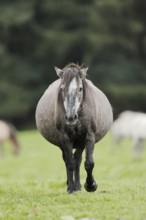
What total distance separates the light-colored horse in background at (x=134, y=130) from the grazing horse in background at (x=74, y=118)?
1441 cm

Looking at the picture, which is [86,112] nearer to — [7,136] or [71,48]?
[7,136]

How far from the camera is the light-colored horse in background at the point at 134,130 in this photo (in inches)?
1005

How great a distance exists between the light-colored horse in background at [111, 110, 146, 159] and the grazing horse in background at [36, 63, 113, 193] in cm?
1441

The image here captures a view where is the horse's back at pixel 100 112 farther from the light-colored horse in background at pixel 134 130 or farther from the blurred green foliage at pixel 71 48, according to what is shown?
the blurred green foliage at pixel 71 48

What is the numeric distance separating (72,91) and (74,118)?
383 mm

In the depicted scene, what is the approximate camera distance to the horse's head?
9.51 m

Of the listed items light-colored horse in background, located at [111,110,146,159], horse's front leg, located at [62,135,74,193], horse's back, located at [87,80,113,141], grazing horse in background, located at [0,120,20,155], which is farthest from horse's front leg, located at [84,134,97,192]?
grazing horse in background, located at [0,120,20,155]

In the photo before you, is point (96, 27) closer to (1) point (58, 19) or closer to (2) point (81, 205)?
(1) point (58, 19)

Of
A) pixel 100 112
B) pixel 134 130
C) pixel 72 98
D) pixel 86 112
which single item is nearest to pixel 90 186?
pixel 86 112

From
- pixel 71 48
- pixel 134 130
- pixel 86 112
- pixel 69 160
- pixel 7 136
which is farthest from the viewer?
pixel 71 48

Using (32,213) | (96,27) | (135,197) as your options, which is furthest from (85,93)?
(96,27)

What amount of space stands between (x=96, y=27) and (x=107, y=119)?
3849 cm

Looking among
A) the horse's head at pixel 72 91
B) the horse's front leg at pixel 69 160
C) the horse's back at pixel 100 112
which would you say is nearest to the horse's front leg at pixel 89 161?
the horse's front leg at pixel 69 160

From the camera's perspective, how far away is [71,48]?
50.6m
